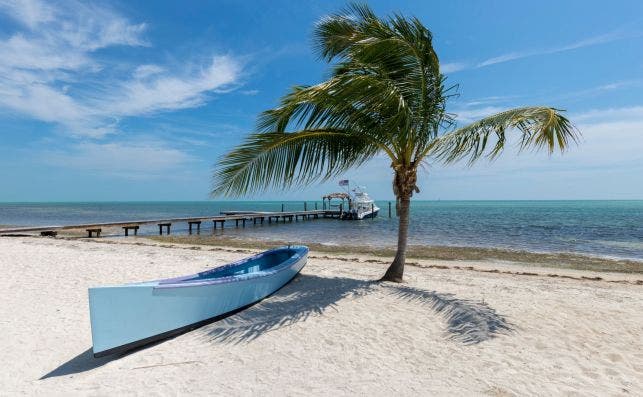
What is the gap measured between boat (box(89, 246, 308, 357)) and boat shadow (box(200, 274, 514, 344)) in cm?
23

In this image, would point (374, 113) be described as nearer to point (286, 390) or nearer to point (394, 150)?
point (394, 150)

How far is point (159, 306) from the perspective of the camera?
180 inches

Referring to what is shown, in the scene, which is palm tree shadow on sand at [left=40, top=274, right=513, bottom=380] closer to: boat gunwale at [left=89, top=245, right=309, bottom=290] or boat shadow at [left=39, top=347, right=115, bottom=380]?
boat shadow at [left=39, top=347, right=115, bottom=380]

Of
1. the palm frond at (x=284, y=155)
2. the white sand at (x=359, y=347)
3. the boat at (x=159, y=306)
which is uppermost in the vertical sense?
the palm frond at (x=284, y=155)

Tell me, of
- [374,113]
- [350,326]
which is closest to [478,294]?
[350,326]

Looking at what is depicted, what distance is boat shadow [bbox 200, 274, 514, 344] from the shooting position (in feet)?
16.1

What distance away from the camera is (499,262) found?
13414 mm

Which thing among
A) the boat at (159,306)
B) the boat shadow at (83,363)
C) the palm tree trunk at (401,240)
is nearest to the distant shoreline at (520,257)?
the palm tree trunk at (401,240)

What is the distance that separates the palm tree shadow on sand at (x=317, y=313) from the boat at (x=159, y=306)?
164 mm

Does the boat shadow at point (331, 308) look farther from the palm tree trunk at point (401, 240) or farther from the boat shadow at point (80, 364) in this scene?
the boat shadow at point (80, 364)

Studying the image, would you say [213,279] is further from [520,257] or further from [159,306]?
[520,257]

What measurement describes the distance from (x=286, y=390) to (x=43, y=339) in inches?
137

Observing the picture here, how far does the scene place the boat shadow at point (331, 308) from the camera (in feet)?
16.1

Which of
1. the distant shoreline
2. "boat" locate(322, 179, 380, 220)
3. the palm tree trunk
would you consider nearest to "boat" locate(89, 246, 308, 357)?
the palm tree trunk
